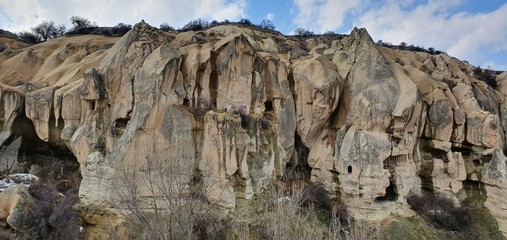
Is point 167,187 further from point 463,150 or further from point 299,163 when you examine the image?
point 463,150

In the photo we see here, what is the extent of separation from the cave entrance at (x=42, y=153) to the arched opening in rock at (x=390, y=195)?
15902mm

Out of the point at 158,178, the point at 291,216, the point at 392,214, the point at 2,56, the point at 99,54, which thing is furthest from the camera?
the point at 2,56

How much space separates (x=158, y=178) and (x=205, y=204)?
2296 mm

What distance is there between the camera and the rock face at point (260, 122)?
54.1 ft

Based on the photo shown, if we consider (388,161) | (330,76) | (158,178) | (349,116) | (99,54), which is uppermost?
(99,54)

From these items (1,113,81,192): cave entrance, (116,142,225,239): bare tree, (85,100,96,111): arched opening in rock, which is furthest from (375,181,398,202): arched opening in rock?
(1,113,81,192): cave entrance

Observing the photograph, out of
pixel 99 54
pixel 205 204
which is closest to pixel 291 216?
pixel 205 204

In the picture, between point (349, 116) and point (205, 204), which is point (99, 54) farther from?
point (349, 116)

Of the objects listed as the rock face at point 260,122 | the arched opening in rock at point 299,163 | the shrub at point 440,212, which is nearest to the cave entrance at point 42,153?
the rock face at point 260,122

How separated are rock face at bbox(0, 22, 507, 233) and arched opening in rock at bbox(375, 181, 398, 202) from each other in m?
0.08

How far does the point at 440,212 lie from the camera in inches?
767

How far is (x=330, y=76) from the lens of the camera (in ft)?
65.4

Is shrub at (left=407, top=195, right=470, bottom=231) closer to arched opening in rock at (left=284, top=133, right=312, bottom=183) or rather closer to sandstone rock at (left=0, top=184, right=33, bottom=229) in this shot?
arched opening in rock at (left=284, top=133, right=312, bottom=183)

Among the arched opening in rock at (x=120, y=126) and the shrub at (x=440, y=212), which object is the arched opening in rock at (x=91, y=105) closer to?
the arched opening in rock at (x=120, y=126)
